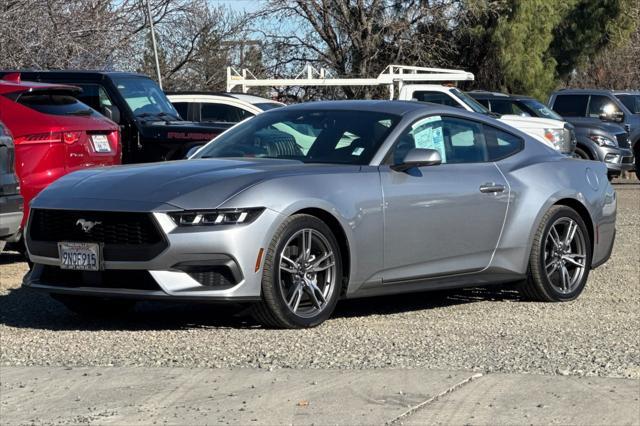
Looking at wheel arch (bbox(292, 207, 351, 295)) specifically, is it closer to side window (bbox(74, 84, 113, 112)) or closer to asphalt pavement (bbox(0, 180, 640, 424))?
asphalt pavement (bbox(0, 180, 640, 424))

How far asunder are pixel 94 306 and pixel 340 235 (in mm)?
1763

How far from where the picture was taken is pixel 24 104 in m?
10.9

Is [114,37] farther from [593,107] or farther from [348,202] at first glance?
[348,202]

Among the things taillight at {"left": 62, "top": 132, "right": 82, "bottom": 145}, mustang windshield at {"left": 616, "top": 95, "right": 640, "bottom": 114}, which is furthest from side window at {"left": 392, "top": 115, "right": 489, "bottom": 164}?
mustang windshield at {"left": 616, "top": 95, "right": 640, "bottom": 114}

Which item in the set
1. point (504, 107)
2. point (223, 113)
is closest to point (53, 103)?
point (223, 113)

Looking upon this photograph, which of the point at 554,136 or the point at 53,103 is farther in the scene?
the point at 554,136

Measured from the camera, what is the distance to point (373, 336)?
291 inches

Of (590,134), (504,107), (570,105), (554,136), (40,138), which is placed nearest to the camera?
(40,138)

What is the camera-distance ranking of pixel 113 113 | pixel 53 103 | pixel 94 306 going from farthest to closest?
1. pixel 113 113
2. pixel 53 103
3. pixel 94 306

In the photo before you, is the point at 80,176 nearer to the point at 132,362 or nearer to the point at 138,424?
the point at 132,362

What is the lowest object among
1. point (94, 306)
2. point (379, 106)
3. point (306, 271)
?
point (94, 306)

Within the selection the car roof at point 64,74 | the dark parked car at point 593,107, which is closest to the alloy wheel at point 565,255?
the car roof at point 64,74

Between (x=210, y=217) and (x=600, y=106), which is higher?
(x=210, y=217)

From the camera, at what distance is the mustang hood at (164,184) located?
23.7 feet
